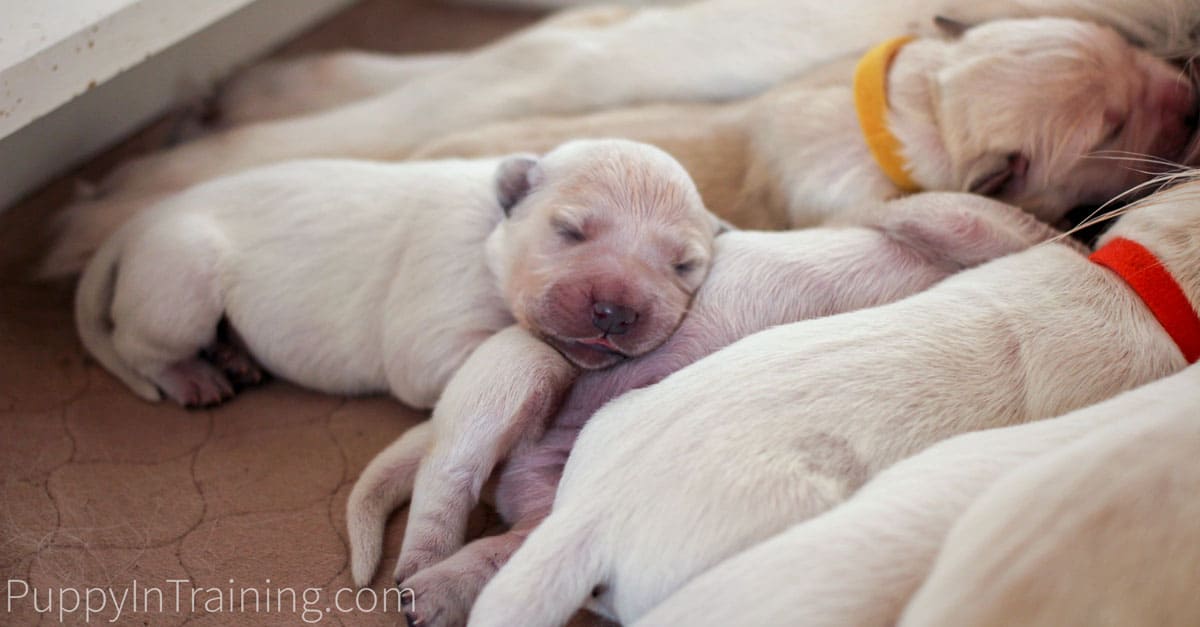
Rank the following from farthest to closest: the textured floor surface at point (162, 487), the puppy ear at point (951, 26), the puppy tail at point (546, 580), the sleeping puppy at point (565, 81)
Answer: the sleeping puppy at point (565, 81) → the puppy ear at point (951, 26) → the textured floor surface at point (162, 487) → the puppy tail at point (546, 580)

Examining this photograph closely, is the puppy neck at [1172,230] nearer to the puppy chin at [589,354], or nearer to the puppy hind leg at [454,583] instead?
the puppy chin at [589,354]

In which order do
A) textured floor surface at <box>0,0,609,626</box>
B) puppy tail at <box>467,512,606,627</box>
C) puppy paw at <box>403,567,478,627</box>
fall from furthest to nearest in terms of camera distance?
textured floor surface at <box>0,0,609,626</box> → puppy paw at <box>403,567,478,627</box> → puppy tail at <box>467,512,606,627</box>

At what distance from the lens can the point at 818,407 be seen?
4.05 ft

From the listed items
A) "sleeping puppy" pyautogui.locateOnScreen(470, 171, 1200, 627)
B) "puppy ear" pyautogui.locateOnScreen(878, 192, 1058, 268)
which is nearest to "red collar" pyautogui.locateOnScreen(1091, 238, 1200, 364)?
"sleeping puppy" pyautogui.locateOnScreen(470, 171, 1200, 627)

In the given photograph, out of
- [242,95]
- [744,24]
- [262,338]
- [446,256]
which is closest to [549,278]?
[446,256]

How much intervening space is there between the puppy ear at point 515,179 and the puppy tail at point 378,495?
383mm

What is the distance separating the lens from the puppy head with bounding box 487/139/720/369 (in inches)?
56.8

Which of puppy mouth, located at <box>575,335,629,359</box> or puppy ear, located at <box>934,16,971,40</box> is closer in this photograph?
puppy mouth, located at <box>575,335,629,359</box>

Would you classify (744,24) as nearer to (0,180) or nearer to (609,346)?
(609,346)

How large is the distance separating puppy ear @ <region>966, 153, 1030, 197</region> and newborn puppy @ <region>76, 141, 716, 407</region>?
0.46m

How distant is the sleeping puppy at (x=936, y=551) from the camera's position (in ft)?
3.23

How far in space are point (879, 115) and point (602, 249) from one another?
602 millimetres

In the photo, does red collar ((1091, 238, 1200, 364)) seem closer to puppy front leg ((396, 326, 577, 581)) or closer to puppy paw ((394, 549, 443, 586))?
puppy front leg ((396, 326, 577, 581))

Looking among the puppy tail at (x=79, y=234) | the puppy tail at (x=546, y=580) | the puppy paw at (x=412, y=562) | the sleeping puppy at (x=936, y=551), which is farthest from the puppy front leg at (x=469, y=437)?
the puppy tail at (x=79, y=234)
